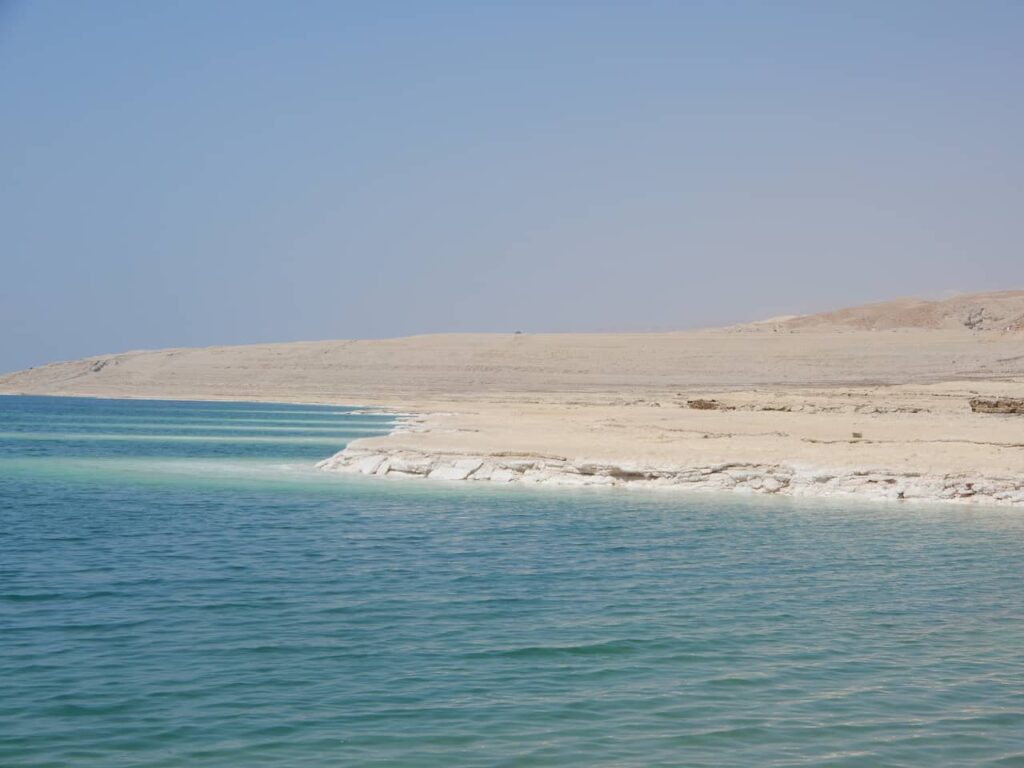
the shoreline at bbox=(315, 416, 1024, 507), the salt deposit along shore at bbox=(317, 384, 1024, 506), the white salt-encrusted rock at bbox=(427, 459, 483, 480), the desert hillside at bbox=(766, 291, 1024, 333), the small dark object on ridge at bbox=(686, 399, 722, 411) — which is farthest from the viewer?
the desert hillside at bbox=(766, 291, 1024, 333)

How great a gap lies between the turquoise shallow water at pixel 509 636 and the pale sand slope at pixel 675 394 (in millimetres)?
3967

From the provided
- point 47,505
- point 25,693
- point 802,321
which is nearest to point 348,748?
point 25,693

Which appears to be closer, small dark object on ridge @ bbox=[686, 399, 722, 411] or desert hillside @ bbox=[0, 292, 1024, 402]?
small dark object on ridge @ bbox=[686, 399, 722, 411]

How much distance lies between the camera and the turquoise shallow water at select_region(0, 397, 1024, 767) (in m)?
8.14

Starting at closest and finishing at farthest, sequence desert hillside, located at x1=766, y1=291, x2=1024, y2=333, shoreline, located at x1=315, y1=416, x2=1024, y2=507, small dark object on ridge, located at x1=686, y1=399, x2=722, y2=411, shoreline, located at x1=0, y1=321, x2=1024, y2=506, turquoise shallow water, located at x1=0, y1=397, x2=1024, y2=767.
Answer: turquoise shallow water, located at x1=0, y1=397, x2=1024, y2=767 < shoreline, located at x1=315, y1=416, x2=1024, y2=507 < shoreline, located at x1=0, y1=321, x2=1024, y2=506 < small dark object on ridge, located at x1=686, y1=399, x2=722, y2=411 < desert hillside, located at x1=766, y1=291, x2=1024, y2=333

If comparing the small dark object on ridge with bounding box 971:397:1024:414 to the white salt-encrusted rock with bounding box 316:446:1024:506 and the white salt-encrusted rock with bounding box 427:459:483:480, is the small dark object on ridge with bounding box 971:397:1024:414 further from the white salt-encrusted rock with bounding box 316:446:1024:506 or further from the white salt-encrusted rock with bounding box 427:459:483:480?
the white salt-encrusted rock with bounding box 427:459:483:480

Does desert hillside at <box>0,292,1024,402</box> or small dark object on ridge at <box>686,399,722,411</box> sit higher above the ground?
desert hillside at <box>0,292,1024,402</box>

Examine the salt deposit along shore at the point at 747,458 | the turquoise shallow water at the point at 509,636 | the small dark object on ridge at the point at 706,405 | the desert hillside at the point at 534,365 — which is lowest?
the turquoise shallow water at the point at 509,636

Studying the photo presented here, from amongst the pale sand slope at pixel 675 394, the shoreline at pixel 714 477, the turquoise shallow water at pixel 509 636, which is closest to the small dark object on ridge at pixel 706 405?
the pale sand slope at pixel 675 394

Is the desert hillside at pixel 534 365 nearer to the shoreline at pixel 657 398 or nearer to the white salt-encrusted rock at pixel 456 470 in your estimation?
the shoreline at pixel 657 398

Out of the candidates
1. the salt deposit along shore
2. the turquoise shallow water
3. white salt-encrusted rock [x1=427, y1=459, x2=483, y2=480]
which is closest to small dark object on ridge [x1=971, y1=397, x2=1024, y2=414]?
the salt deposit along shore

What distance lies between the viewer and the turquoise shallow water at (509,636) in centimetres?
814

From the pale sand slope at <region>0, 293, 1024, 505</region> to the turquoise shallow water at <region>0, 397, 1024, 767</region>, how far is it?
13.0ft

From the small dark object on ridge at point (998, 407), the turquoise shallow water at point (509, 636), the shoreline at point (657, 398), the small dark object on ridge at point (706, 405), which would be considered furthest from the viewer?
the small dark object on ridge at point (706, 405)
